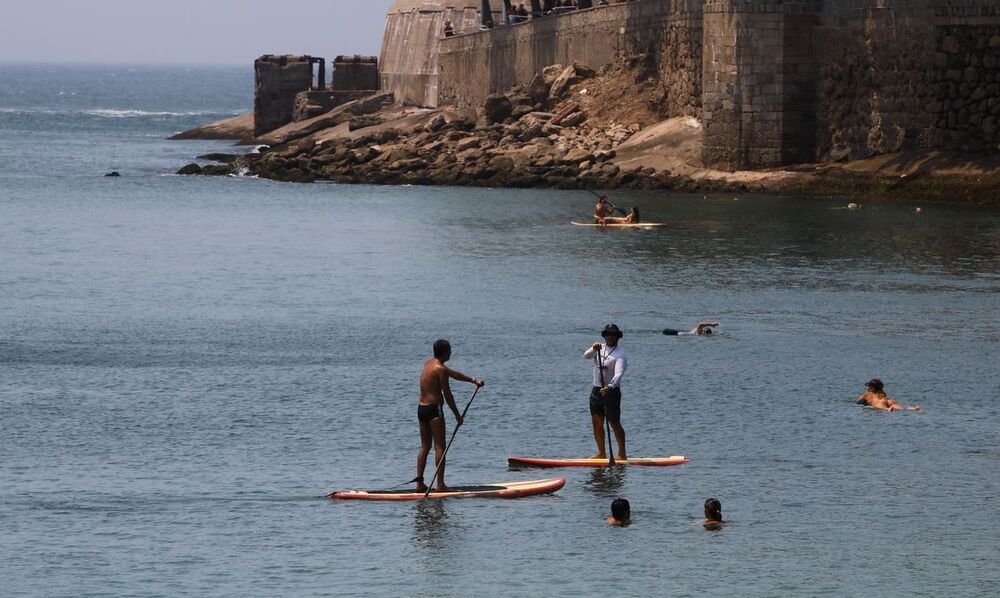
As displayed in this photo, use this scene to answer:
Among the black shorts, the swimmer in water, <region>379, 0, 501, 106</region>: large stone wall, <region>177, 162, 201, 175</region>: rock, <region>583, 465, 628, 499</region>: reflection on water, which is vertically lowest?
<region>583, 465, 628, 499</region>: reflection on water

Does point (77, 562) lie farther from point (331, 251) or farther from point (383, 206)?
point (383, 206)

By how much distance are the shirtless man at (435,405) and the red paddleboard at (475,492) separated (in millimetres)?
180

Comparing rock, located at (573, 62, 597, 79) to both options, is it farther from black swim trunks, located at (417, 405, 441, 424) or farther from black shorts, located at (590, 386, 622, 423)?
black swim trunks, located at (417, 405, 441, 424)

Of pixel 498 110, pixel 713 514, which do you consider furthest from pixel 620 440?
pixel 498 110

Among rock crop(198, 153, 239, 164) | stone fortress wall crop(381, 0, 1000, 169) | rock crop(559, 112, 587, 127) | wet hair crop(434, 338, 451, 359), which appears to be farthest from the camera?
rock crop(198, 153, 239, 164)

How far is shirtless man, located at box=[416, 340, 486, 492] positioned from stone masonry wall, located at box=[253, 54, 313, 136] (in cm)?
9023

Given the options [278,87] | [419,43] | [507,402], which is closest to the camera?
[507,402]

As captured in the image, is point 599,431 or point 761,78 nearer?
point 599,431

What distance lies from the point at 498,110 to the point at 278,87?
36.3m

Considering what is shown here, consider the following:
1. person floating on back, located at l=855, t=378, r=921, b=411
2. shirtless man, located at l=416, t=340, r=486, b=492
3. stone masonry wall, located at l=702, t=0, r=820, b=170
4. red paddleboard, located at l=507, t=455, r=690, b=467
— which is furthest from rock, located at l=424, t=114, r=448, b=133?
shirtless man, located at l=416, t=340, r=486, b=492

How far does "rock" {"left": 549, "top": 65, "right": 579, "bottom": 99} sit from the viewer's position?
76.4m

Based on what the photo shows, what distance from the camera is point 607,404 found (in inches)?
942

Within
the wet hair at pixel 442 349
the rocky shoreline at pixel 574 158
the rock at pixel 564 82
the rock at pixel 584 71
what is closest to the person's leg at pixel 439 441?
the wet hair at pixel 442 349

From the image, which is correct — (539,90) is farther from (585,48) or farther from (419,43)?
(419,43)
